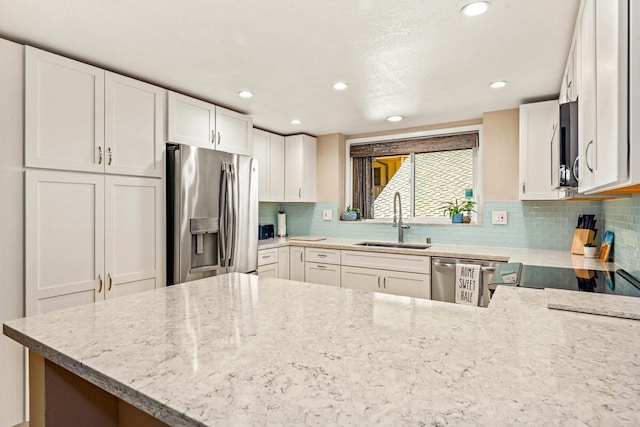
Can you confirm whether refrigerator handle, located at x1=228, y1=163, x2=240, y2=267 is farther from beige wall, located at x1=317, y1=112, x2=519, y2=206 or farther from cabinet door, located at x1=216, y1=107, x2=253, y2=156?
beige wall, located at x1=317, y1=112, x2=519, y2=206

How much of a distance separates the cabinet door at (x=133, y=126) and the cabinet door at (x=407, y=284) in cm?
214

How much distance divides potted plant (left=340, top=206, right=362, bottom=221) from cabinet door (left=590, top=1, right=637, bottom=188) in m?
3.06

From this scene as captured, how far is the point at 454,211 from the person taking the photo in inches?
142

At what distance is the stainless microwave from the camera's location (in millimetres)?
1542

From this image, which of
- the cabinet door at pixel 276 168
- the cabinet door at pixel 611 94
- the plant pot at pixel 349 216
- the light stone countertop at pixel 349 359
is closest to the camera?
the light stone countertop at pixel 349 359

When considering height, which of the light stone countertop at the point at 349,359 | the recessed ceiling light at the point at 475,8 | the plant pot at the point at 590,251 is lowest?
the light stone countertop at the point at 349,359

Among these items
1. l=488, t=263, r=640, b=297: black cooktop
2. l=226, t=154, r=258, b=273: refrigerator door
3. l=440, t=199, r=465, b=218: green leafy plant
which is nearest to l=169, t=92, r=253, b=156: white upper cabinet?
l=226, t=154, r=258, b=273: refrigerator door

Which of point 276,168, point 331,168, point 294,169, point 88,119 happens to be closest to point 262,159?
point 276,168

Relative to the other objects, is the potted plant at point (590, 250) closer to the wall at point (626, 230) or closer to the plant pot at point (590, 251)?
the plant pot at point (590, 251)

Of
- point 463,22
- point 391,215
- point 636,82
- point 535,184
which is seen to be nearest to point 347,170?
point 391,215

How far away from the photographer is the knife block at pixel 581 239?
107 inches

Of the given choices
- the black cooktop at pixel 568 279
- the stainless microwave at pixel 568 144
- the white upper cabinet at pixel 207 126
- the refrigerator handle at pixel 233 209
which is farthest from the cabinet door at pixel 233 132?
the stainless microwave at pixel 568 144

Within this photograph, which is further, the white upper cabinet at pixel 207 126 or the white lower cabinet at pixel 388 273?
the white lower cabinet at pixel 388 273

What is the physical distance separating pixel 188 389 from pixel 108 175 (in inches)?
80.6
